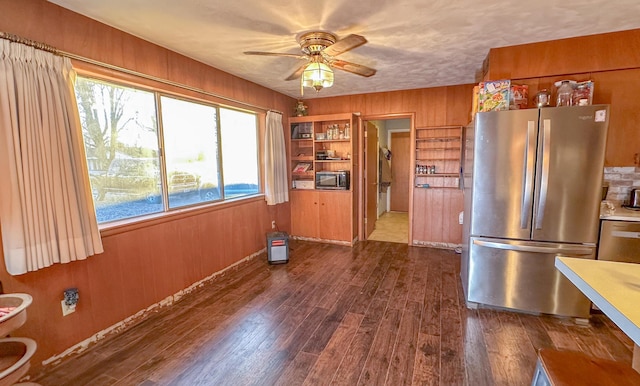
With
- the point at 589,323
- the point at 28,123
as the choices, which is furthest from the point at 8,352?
the point at 589,323

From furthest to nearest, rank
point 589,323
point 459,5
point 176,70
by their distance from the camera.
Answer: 1. point 176,70
2. point 589,323
3. point 459,5

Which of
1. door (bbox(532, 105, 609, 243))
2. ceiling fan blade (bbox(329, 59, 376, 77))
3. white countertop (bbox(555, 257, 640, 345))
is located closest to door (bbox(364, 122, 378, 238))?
ceiling fan blade (bbox(329, 59, 376, 77))

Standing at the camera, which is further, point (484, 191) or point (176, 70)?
point (176, 70)

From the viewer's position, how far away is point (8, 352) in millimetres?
1611

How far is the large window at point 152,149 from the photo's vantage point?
230 centimetres

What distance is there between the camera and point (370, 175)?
5.16 m

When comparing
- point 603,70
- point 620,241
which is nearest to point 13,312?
point 620,241

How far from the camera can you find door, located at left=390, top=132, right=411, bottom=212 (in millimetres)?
7090

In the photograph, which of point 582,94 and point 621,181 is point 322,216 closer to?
point 582,94

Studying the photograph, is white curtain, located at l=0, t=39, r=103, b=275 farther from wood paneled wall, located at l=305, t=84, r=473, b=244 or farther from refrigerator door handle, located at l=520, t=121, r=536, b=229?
wood paneled wall, located at l=305, t=84, r=473, b=244

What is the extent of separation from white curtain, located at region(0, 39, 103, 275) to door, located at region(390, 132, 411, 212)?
630cm

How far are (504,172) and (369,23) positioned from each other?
167cm

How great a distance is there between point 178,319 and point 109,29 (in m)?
2.45

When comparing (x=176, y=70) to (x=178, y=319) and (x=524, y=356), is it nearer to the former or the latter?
(x=178, y=319)
